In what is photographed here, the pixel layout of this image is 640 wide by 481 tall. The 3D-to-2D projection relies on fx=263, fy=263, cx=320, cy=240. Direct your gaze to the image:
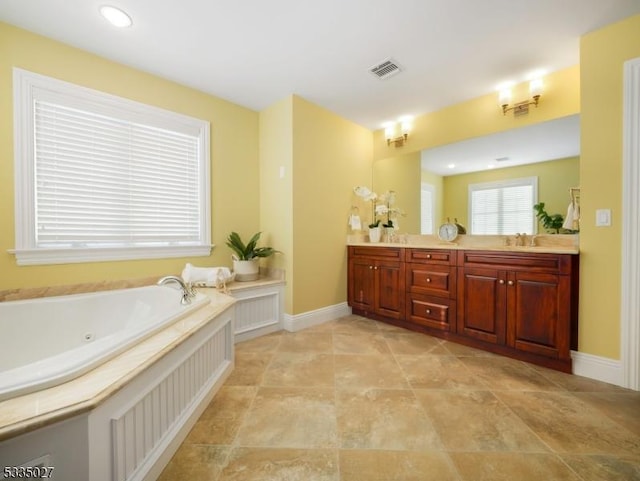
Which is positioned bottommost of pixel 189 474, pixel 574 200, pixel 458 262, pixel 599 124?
pixel 189 474

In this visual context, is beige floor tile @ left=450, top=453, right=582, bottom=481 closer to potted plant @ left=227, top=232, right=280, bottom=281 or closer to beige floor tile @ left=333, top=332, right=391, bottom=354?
beige floor tile @ left=333, top=332, right=391, bottom=354

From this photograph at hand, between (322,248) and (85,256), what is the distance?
6.57 ft

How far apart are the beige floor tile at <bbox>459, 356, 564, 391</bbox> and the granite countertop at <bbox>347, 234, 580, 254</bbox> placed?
0.84 metres

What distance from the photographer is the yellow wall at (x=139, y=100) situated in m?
1.69

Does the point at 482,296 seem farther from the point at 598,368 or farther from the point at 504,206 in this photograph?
the point at 504,206

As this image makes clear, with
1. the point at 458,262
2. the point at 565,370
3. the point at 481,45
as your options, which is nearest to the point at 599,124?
the point at 481,45

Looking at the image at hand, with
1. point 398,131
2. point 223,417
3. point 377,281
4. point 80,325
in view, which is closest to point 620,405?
point 377,281

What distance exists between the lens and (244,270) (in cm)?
260

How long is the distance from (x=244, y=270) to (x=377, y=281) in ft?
4.61

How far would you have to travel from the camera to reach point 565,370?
1819 mm

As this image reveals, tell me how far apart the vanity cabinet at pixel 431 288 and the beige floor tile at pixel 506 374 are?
0.38 metres

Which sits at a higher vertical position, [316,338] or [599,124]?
[599,124]

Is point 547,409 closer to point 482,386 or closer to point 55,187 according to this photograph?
point 482,386

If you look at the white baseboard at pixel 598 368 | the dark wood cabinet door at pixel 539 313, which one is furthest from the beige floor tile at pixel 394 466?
the white baseboard at pixel 598 368
